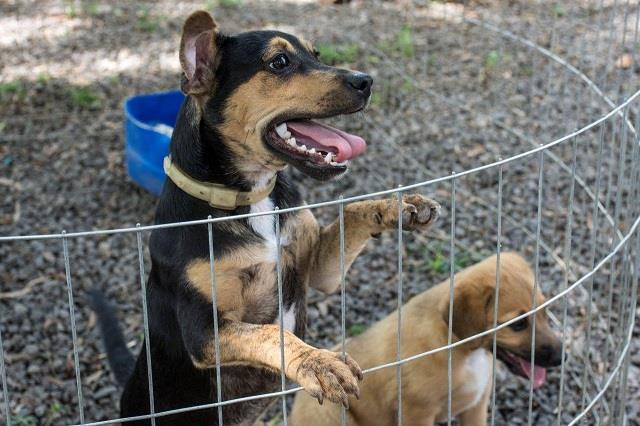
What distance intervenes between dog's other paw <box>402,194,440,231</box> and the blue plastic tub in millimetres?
3029

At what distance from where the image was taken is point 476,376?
398 centimetres

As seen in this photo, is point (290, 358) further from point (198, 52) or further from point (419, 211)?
point (198, 52)

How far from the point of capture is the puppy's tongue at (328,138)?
3236mm

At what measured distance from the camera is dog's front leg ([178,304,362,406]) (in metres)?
2.56

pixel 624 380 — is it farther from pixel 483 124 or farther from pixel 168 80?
pixel 168 80

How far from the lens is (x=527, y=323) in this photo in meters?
3.90

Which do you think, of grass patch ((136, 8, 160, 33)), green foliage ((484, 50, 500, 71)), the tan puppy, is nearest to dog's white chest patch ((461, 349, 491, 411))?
the tan puppy

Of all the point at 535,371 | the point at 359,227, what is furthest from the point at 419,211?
the point at 535,371

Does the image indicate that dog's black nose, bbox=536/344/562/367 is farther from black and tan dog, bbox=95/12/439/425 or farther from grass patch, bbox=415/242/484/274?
grass patch, bbox=415/242/484/274

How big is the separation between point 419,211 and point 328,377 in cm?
87

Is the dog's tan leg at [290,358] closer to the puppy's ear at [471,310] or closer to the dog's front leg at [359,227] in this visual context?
the dog's front leg at [359,227]

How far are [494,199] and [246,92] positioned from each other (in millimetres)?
3264

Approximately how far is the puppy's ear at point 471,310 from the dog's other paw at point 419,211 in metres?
0.66

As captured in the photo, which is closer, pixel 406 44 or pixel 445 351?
pixel 445 351
